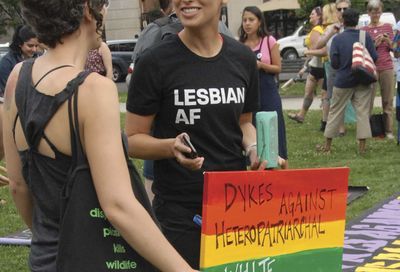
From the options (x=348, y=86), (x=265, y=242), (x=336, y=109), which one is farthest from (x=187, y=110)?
(x=336, y=109)

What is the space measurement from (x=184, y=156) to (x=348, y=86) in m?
7.77

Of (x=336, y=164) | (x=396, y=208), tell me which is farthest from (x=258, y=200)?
(x=336, y=164)

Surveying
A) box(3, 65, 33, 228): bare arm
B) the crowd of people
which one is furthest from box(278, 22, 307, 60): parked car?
box(3, 65, 33, 228): bare arm

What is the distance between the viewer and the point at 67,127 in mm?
2123

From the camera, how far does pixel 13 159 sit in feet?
7.91

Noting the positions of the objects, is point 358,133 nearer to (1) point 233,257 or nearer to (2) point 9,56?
(2) point 9,56

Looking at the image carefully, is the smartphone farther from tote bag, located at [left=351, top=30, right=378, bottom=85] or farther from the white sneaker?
the white sneaker

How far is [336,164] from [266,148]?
6831mm

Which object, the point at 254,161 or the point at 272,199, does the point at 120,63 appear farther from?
the point at 272,199

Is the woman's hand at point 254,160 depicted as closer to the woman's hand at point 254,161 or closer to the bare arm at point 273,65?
the woman's hand at point 254,161

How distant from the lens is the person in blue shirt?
33.7 feet

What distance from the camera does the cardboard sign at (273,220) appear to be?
272 cm

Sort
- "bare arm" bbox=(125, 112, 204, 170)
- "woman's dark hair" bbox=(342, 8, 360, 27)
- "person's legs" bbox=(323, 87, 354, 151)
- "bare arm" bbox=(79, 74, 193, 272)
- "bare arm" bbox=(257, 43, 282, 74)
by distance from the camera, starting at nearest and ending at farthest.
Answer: "bare arm" bbox=(79, 74, 193, 272), "bare arm" bbox=(125, 112, 204, 170), "bare arm" bbox=(257, 43, 282, 74), "woman's dark hair" bbox=(342, 8, 360, 27), "person's legs" bbox=(323, 87, 354, 151)

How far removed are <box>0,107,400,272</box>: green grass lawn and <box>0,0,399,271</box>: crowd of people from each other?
7.61ft
